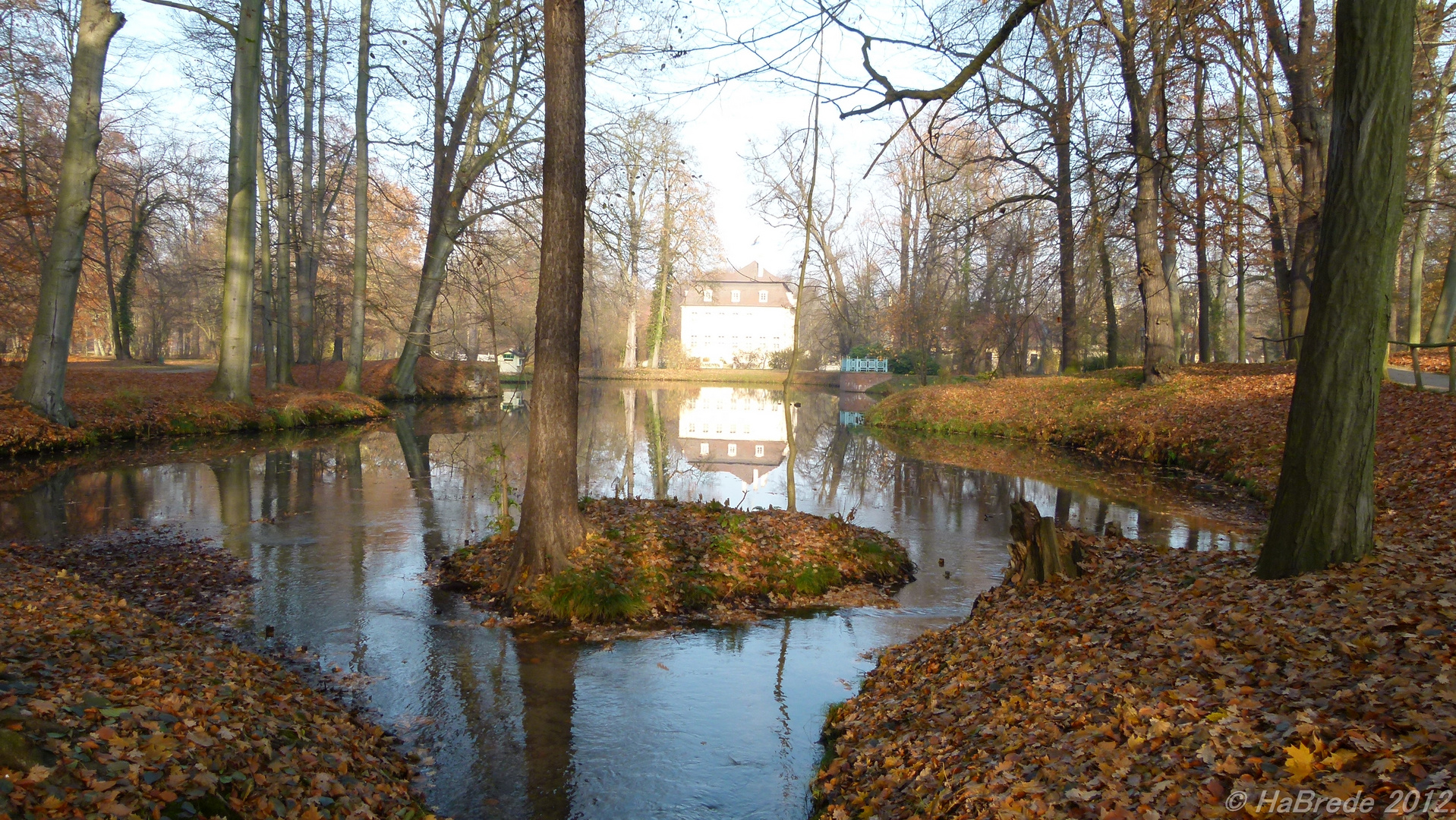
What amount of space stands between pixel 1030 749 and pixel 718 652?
3.33 metres

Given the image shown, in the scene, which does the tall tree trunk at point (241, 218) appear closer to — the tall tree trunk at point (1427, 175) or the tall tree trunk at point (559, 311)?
the tall tree trunk at point (559, 311)

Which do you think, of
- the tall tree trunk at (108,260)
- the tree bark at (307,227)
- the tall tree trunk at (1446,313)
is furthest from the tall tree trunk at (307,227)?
the tall tree trunk at (1446,313)

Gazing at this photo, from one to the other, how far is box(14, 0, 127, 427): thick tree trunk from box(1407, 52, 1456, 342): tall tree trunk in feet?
68.9

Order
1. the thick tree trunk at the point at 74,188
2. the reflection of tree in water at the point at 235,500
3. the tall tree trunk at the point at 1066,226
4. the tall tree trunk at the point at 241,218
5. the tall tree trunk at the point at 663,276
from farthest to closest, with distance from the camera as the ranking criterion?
the tall tree trunk at the point at 663,276, the tall tree trunk at the point at 241,218, the tall tree trunk at the point at 1066,226, the thick tree trunk at the point at 74,188, the reflection of tree in water at the point at 235,500

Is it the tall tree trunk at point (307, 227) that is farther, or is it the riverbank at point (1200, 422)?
the tall tree trunk at point (307, 227)

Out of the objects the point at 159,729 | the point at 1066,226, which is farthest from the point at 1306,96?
the point at 159,729

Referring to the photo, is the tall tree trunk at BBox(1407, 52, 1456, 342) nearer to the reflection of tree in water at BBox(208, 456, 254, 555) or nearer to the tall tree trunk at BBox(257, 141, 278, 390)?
the reflection of tree in water at BBox(208, 456, 254, 555)

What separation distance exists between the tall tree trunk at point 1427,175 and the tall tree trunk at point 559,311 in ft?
42.1

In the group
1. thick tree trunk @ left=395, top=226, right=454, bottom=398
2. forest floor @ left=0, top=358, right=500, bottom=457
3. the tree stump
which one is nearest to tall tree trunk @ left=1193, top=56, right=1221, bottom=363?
the tree stump

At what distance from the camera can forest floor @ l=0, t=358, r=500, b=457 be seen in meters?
14.9

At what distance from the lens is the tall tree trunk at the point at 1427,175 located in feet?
51.2

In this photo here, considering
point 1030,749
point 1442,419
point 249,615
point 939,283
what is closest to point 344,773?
point 1030,749

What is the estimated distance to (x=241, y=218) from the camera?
61.1 ft

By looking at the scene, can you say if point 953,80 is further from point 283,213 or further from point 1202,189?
point 283,213
